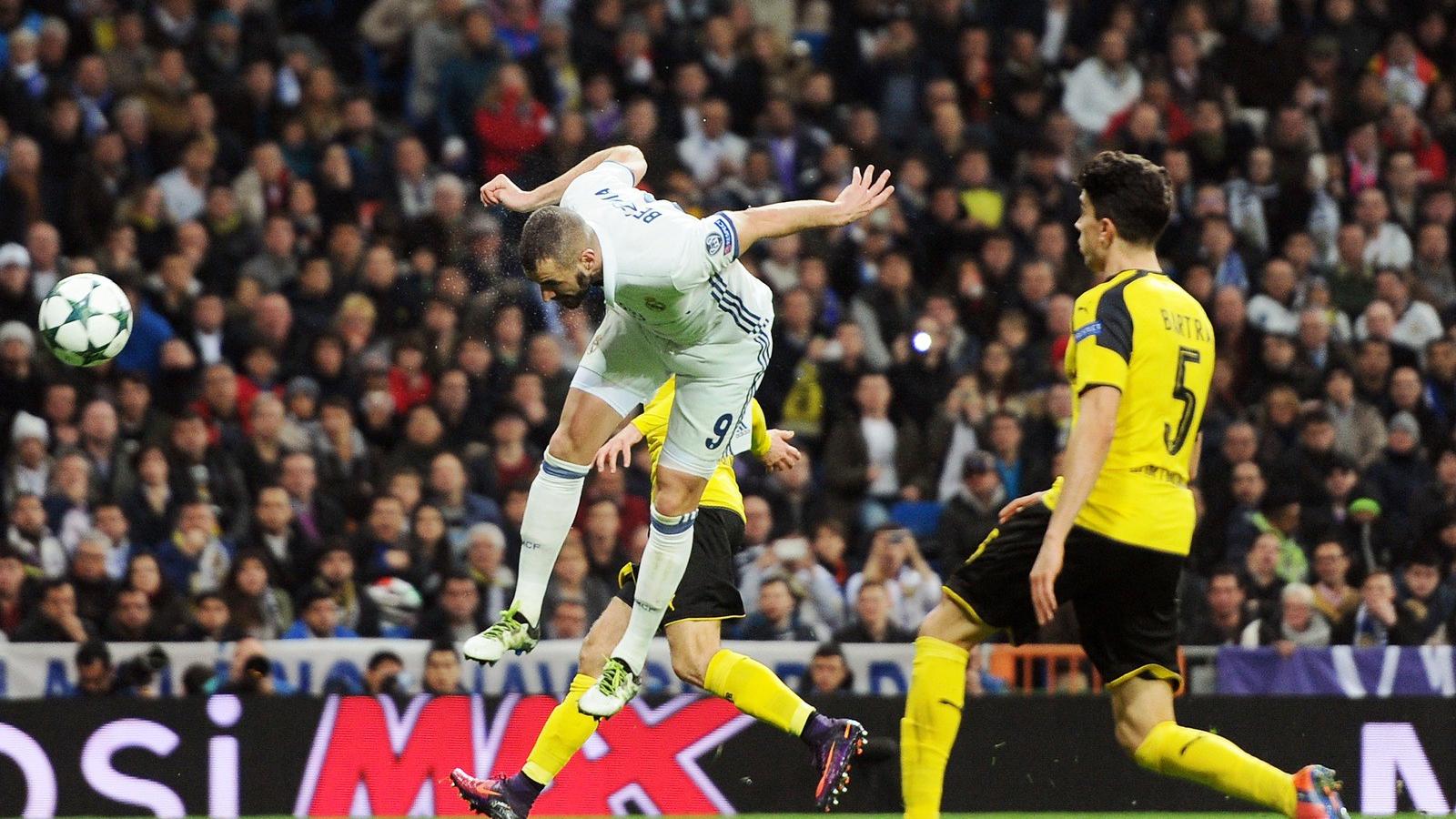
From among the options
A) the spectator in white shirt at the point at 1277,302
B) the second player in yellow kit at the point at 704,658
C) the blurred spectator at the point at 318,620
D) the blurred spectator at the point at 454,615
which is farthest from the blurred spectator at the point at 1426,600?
the blurred spectator at the point at 318,620

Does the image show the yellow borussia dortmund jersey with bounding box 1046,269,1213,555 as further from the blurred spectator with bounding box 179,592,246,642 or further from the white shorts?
the blurred spectator with bounding box 179,592,246,642

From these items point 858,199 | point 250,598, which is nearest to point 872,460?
point 250,598

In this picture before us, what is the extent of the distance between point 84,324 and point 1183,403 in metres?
4.79

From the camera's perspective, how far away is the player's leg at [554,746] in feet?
24.5

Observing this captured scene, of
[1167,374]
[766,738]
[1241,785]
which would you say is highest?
[1167,374]

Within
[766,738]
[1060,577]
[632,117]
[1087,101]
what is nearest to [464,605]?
[766,738]

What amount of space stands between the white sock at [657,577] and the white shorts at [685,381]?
0.22m

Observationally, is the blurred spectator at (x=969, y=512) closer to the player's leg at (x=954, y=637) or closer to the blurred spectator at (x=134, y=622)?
the blurred spectator at (x=134, y=622)

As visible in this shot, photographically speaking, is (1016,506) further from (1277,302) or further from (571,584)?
(1277,302)

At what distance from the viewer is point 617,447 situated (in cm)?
806

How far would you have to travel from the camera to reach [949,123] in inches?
546

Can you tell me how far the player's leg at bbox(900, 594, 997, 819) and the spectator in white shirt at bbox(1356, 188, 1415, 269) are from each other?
7.95m

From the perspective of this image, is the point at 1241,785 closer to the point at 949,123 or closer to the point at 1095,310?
the point at 1095,310

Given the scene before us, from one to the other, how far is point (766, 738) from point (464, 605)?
5.91 feet
